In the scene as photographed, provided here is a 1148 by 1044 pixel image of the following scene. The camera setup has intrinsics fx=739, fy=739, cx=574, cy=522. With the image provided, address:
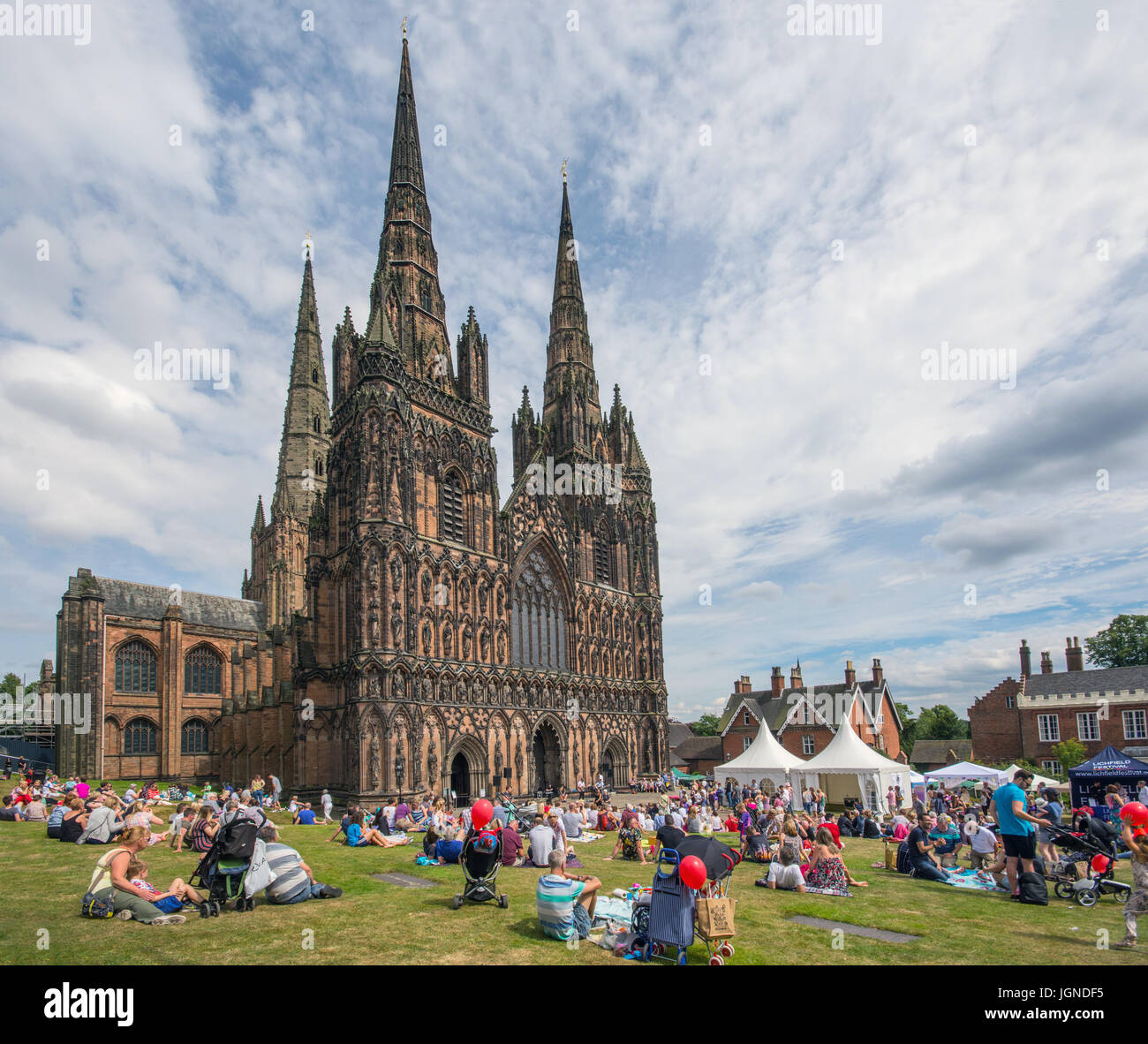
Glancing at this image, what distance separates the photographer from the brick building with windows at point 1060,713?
4756 cm

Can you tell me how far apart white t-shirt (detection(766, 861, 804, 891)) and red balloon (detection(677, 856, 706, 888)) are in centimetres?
664

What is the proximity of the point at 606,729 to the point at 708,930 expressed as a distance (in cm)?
4090

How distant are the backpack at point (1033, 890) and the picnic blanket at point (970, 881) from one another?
40.0 inches

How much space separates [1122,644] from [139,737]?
81603 mm

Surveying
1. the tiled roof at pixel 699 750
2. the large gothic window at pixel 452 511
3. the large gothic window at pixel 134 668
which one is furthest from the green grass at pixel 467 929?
the tiled roof at pixel 699 750

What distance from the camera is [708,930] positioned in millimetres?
8344

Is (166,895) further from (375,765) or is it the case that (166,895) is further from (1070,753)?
(1070,753)

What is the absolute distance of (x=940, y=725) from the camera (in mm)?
86000

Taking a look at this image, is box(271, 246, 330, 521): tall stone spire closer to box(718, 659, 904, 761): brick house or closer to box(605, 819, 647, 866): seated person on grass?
box(718, 659, 904, 761): brick house

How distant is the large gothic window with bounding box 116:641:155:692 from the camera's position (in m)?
52.8
